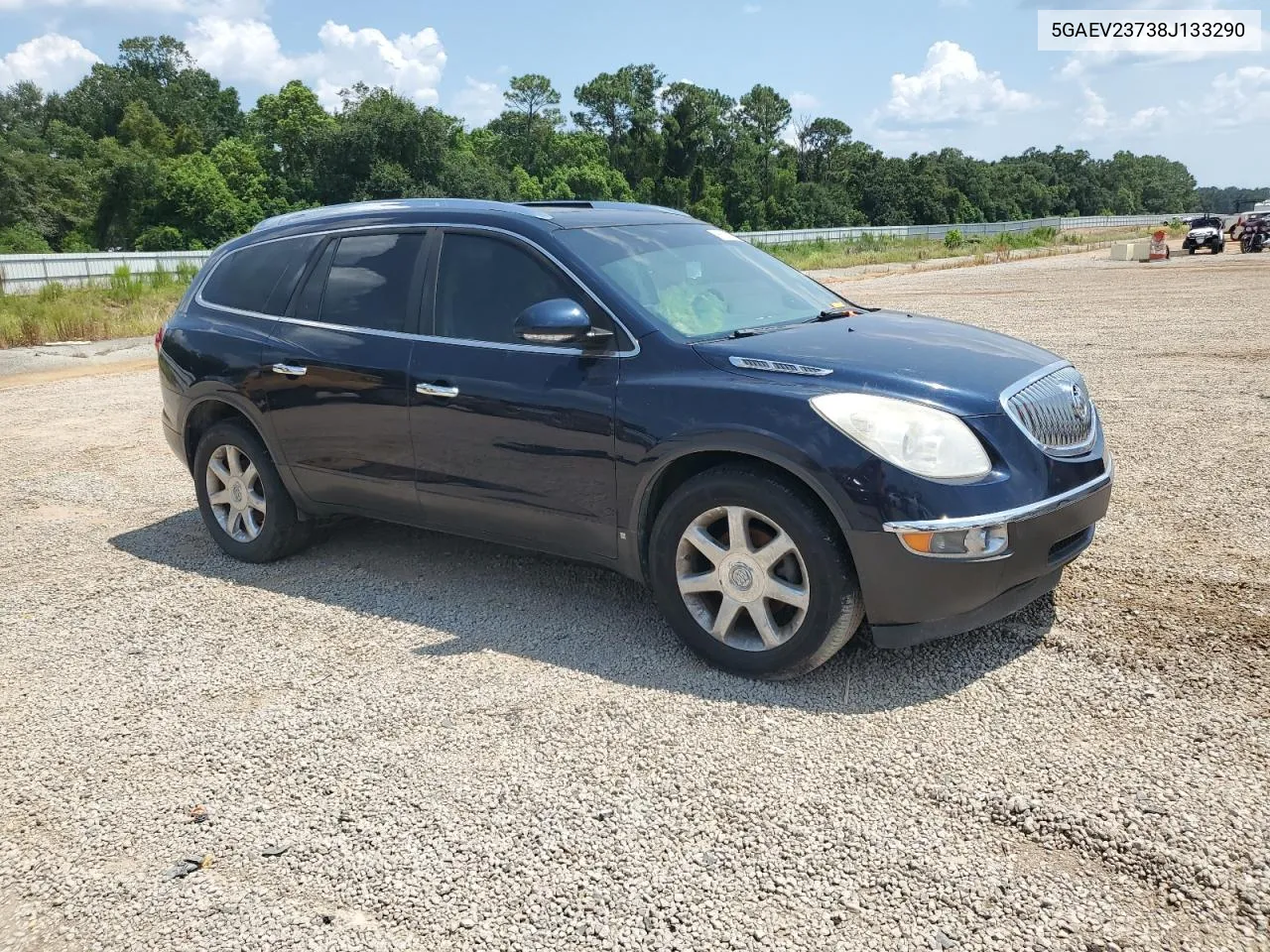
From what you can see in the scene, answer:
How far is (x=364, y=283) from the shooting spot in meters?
5.25

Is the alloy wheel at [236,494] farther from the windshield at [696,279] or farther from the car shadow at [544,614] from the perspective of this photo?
the windshield at [696,279]

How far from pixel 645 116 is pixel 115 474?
111 m

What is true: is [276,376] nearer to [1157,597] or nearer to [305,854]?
[305,854]

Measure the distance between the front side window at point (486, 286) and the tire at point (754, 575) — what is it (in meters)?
1.19

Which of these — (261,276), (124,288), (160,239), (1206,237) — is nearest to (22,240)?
(160,239)

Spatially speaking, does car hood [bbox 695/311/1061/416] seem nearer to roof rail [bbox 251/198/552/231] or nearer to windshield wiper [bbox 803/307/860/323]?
windshield wiper [bbox 803/307/860/323]

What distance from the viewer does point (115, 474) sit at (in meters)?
A: 8.38

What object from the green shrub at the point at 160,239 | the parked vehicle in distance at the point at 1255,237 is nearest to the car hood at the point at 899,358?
the parked vehicle in distance at the point at 1255,237

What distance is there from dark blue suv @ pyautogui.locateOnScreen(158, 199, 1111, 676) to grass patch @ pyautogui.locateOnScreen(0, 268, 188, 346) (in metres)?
10.1

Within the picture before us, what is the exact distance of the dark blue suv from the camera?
12.4 feet

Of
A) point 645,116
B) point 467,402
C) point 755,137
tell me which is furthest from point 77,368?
point 755,137

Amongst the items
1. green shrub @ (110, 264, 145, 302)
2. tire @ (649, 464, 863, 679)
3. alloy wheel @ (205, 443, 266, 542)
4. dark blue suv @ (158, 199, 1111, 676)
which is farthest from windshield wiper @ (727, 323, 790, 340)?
green shrub @ (110, 264, 145, 302)

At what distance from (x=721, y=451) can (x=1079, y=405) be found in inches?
60.2

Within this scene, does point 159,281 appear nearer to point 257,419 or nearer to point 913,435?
point 257,419
